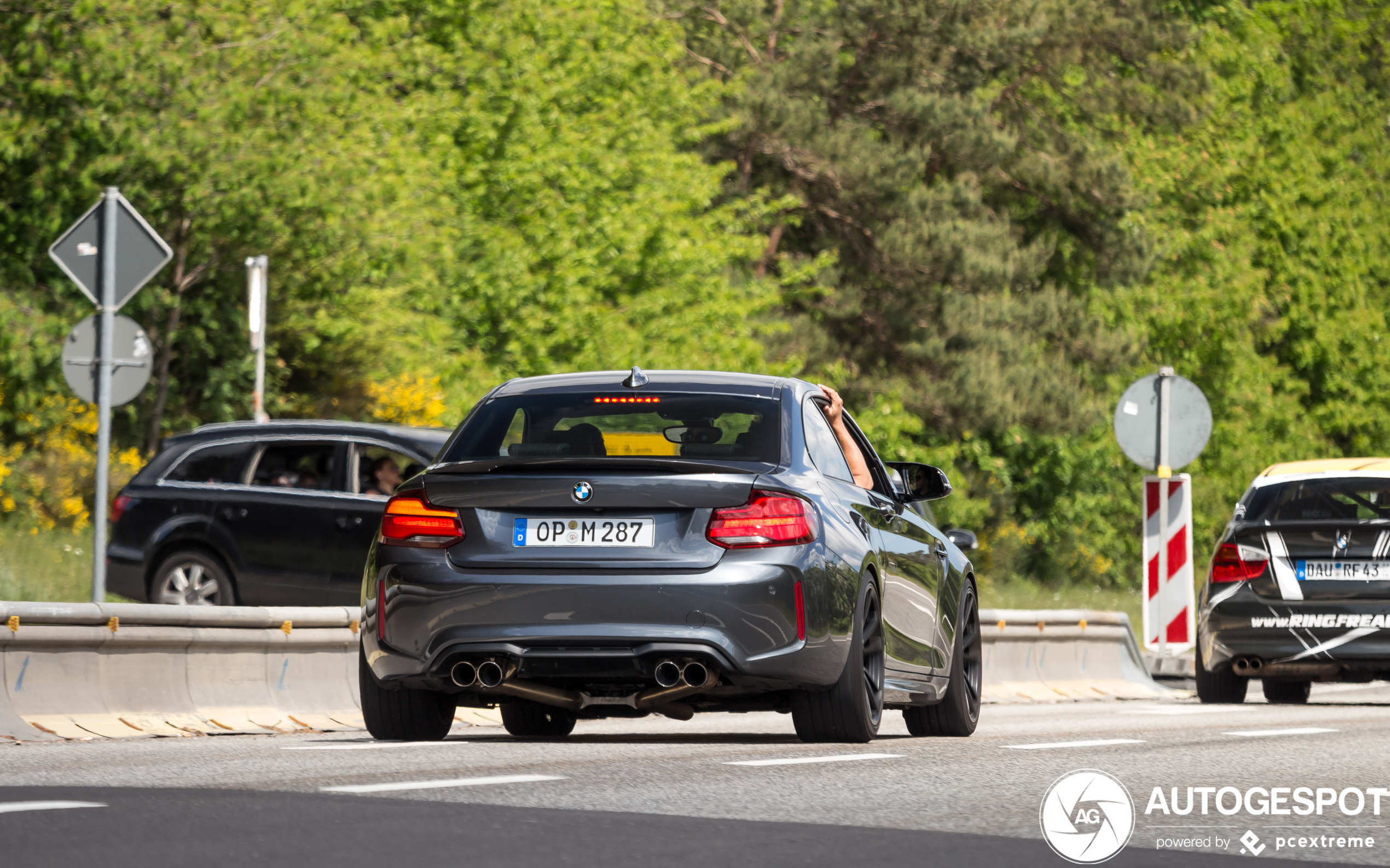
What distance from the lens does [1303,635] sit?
1609cm

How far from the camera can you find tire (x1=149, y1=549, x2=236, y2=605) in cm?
1875

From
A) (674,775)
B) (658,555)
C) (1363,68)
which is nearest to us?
(674,775)

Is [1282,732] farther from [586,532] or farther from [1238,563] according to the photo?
[586,532]

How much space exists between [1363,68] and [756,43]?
851 inches

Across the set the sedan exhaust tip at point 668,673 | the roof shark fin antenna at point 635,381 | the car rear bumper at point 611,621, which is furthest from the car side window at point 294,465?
the sedan exhaust tip at point 668,673

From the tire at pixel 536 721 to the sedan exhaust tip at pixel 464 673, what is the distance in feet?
5.83

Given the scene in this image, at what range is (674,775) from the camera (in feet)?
28.5

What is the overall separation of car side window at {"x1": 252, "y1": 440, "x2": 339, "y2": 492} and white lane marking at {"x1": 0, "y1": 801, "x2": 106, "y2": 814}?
1129 cm

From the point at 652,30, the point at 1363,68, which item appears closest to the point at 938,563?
the point at 652,30

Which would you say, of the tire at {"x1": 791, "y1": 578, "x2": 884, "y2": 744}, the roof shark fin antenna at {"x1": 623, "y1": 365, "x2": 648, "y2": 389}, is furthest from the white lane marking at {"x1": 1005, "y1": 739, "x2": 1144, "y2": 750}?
the roof shark fin antenna at {"x1": 623, "y1": 365, "x2": 648, "y2": 389}

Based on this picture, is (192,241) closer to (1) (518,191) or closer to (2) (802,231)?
(1) (518,191)

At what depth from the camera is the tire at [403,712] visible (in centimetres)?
1025

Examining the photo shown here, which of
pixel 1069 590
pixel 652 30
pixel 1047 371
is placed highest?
pixel 652 30

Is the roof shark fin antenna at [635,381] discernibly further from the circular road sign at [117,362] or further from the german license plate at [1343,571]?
the german license plate at [1343,571]
